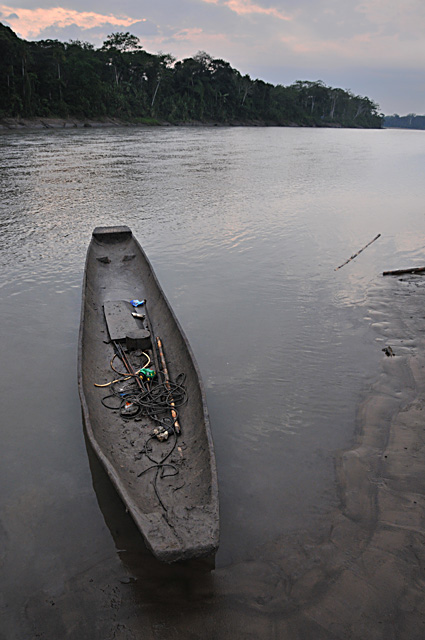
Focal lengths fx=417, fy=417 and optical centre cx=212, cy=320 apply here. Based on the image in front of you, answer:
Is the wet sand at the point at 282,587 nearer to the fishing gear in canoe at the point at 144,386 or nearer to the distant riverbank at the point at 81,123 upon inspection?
the fishing gear in canoe at the point at 144,386

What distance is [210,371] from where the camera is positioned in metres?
6.10

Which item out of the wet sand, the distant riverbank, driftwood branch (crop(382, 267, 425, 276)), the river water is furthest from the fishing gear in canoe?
the distant riverbank

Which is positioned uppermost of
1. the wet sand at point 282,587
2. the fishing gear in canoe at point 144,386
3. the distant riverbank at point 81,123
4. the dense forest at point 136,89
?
the dense forest at point 136,89

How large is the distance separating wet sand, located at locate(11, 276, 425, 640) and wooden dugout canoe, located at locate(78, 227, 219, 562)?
1.39 feet

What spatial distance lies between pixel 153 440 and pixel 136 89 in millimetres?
71525

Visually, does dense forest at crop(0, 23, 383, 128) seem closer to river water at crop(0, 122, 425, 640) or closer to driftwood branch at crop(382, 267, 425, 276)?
river water at crop(0, 122, 425, 640)

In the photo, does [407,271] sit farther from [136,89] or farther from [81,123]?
[136,89]

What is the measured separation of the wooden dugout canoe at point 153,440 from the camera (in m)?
2.99

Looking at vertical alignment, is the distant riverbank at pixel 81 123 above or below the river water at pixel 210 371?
above

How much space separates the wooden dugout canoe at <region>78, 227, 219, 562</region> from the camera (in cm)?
299

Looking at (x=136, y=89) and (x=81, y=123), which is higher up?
(x=136, y=89)

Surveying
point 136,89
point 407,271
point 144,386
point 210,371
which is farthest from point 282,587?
point 136,89

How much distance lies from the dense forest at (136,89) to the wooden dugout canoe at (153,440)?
1713 inches

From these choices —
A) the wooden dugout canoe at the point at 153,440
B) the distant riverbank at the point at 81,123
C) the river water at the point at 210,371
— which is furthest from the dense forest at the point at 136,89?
the wooden dugout canoe at the point at 153,440
